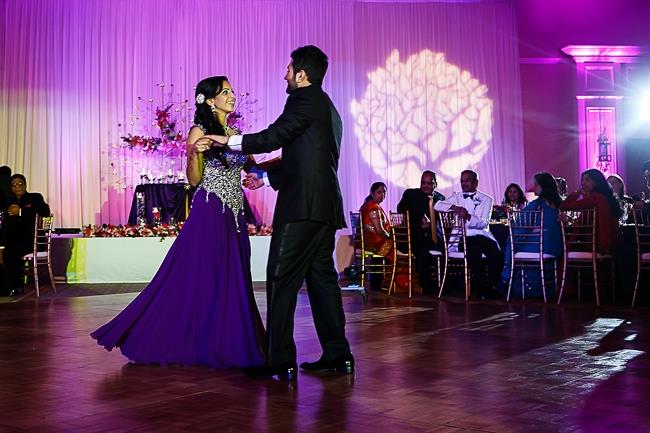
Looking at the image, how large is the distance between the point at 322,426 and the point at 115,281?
24.2ft

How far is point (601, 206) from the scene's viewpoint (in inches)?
278

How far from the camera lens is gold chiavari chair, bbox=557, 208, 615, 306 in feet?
22.5

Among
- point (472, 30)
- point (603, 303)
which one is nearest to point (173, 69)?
point (472, 30)

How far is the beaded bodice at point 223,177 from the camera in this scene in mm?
3904

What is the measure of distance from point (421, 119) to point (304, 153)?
908 cm

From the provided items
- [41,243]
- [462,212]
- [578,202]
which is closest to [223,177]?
[462,212]

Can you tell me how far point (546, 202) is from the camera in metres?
7.47

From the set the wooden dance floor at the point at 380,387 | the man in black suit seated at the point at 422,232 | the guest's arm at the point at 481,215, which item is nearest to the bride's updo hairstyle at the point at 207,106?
the wooden dance floor at the point at 380,387

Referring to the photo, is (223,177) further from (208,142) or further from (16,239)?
(16,239)

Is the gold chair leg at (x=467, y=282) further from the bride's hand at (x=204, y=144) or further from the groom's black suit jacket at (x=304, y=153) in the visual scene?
the bride's hand at (x=204, y=144)

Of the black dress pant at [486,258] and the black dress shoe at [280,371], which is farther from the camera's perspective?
the black dress pant at [486,258]

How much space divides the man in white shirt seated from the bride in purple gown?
4.07 m

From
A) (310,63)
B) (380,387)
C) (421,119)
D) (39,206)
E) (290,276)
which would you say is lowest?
(380,387)

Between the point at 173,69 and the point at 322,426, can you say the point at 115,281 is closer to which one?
the point at 173,69
